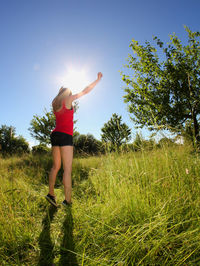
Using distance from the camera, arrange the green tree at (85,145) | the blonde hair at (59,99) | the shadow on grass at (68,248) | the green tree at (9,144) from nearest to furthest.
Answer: the shadow on grass at (68,248) → the blonde hair at (59,99) → the green tree at (85,145) → the green tree at (9,144)

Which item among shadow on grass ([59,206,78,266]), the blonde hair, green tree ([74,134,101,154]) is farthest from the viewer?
green tree ([74,134,101,154])

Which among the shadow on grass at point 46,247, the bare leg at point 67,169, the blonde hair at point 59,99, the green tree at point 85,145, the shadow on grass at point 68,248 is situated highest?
the blonde hair at point 59,99

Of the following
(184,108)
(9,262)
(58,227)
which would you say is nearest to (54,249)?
(9,262)

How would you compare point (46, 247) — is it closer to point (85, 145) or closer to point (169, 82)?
point (169, 82)

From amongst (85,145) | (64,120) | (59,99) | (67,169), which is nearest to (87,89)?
(59,99)

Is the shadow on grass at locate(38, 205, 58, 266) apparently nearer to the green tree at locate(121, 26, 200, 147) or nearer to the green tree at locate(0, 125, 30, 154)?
the green tree at locate(0, 125, 30, 154)

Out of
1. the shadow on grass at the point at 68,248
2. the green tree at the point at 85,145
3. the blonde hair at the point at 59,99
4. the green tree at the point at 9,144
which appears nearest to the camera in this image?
the shadow on grass at the point at 68,248

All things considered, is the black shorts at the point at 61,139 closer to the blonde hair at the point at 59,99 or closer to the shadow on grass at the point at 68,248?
the blonde hair at the point at 59,99

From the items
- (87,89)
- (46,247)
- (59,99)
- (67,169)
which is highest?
(87,89)

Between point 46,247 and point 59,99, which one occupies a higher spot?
point 59,99

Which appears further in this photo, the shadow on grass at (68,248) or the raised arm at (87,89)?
the raised arm at (87,89)

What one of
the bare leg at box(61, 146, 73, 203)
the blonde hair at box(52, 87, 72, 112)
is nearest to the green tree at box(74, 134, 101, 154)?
the bare leg at box(61, 146, 73, 203)

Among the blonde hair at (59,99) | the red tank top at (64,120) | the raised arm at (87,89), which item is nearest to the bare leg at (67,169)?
the red tank top at (64,120)

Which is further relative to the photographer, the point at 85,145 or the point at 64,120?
the point at 85,145
